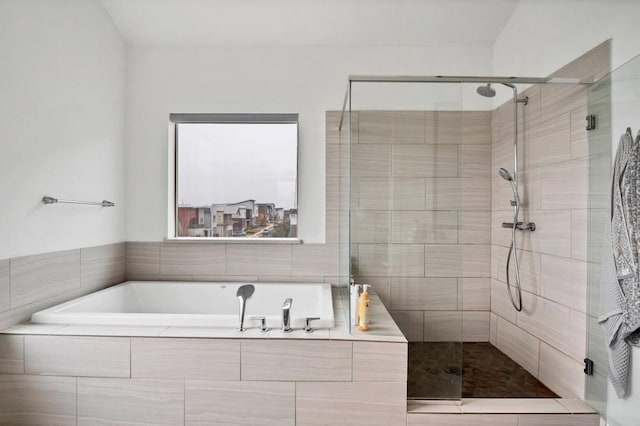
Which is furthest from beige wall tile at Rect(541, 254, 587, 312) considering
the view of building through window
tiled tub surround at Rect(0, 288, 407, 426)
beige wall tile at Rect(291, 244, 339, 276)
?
the view of building through window

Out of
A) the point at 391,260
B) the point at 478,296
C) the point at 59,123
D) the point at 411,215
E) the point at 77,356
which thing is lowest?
the point at 77,356

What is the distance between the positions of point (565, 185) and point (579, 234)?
30 cm

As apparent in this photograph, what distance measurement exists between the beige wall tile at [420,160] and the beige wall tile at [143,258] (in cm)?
208

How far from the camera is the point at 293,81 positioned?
3.09m

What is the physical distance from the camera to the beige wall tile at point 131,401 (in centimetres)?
195

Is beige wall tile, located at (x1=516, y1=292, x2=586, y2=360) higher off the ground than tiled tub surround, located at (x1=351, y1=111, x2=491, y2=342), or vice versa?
tiled tub surround, located at (x1=351, y1=111, x2=491, y2=342)

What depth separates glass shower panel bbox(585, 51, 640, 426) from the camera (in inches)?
70.8

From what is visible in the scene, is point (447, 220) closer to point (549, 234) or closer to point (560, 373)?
point (549, 234)

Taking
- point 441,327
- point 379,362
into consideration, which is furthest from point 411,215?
point 379,362

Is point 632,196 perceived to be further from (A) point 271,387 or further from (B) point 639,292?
(A) point 271,387

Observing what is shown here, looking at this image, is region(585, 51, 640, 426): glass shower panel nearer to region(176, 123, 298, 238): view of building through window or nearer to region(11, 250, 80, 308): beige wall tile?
region(176, 123, 298, 238): view of building through window

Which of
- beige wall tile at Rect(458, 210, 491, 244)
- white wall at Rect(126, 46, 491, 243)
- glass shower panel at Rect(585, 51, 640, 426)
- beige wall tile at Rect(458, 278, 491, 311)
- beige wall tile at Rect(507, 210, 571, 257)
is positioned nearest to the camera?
glass shower panel at Rect(585, 51, 640, 426)

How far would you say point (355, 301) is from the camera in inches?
82.4

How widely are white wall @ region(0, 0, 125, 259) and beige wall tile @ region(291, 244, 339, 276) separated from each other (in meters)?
1.39
